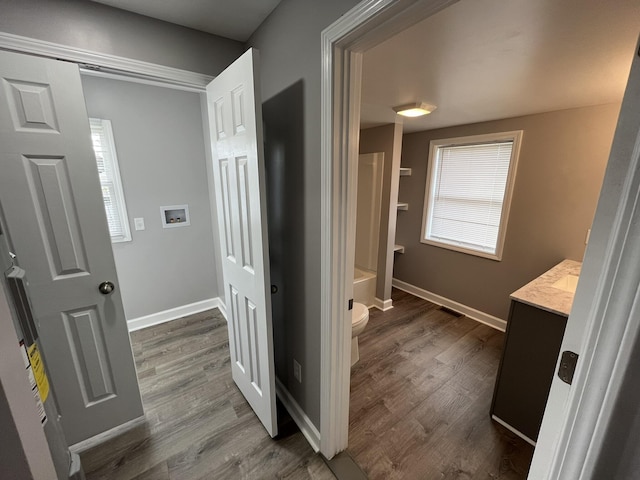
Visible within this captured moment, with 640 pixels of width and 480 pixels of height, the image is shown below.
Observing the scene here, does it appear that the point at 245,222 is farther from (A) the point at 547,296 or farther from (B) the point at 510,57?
(A) the point at 547,296

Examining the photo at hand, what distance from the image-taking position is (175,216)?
8.89 feet

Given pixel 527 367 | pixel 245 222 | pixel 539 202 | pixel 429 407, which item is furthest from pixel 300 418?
pixel 539 202

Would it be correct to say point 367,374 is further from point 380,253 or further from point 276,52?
point 276,52

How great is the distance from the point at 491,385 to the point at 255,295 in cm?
199

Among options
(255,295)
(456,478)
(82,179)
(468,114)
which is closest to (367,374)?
(456,478)

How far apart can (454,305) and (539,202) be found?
→ 57.2 inches

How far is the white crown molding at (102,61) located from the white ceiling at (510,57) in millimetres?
1072

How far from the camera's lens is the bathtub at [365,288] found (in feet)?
10.3

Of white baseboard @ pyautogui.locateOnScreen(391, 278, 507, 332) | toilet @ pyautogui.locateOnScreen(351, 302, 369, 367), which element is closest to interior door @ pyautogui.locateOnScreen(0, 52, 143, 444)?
toilet @ pyautogui.locateOnScreen(351, 302, 369, 367)

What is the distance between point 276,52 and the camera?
53.5 inches

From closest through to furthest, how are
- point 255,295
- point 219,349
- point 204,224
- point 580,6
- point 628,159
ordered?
point 628,159
point 580,6
point 255,295
point 219,349
point 204,224

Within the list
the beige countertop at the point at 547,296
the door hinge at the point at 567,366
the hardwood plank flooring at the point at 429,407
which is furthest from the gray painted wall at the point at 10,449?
the beige countertop at the point at 547,296

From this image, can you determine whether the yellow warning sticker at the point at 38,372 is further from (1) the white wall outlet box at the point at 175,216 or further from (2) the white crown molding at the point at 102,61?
(1) the white wall outlet box at the point at 175,216

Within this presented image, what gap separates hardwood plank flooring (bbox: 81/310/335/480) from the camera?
4.58 ft
